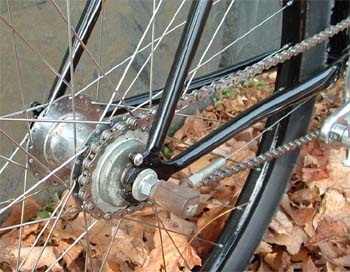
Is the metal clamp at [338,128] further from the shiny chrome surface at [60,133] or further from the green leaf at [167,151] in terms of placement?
the green leaf at [167,151]

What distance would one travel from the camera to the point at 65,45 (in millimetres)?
1914

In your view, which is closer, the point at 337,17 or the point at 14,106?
the point at 337,17

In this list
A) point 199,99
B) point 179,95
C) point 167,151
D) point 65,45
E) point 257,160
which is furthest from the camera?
point 167,151

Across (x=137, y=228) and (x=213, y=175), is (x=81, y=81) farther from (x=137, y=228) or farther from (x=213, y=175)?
(x=213, y=175)

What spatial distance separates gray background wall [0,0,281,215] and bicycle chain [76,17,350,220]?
580 mm

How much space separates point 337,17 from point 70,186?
0.83m

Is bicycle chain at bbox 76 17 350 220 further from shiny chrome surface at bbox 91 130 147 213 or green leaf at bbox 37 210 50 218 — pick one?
green leaf at bbox 37 210 50 218

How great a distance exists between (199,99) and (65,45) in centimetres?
72

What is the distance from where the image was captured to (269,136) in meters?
1.74

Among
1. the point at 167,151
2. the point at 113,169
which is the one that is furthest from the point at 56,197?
the point at 113,169

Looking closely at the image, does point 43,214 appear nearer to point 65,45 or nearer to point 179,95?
point 65,45

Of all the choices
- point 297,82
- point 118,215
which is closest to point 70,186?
point 118,215

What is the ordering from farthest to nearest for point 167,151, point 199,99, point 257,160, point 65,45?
point 167,151 < point 65,45 < point 257,160 < point 199,99

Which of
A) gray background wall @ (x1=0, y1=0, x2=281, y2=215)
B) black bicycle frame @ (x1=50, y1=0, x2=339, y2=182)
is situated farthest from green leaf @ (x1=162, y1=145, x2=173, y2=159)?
black bicycle frame @ (x1=50, y1=0, x2=339, y2=182)
